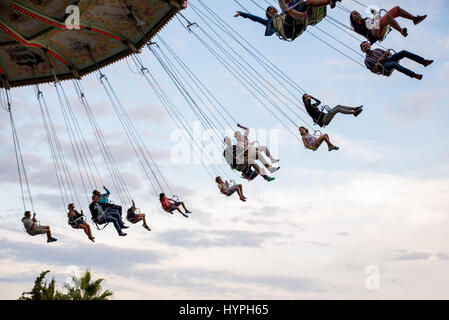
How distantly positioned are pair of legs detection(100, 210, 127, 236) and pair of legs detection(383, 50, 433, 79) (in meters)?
10.6

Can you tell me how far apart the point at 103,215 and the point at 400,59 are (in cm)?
1137

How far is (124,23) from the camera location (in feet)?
65.9

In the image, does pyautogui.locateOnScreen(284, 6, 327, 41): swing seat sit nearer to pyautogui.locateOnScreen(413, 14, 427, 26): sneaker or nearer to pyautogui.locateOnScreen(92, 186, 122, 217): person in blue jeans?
pyautogui.locateOnScreen(413, 14, 427, 26): sneaker

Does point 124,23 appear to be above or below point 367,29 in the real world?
above

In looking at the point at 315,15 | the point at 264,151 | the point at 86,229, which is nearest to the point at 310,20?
the point at 315,15

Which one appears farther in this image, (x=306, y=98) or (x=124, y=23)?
(x=124, y=23)

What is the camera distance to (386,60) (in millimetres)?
15859

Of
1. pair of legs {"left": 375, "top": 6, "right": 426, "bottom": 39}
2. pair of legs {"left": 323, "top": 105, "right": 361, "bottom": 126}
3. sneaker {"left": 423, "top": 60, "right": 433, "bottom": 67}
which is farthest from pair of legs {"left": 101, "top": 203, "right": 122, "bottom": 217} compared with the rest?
sneaker {"left": 423, "top": 60, "right": 433, "bottom": 67}

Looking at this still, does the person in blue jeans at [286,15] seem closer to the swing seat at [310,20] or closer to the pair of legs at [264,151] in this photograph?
the swing seat at [310,20]

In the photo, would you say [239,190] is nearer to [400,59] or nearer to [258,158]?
[258,158]
